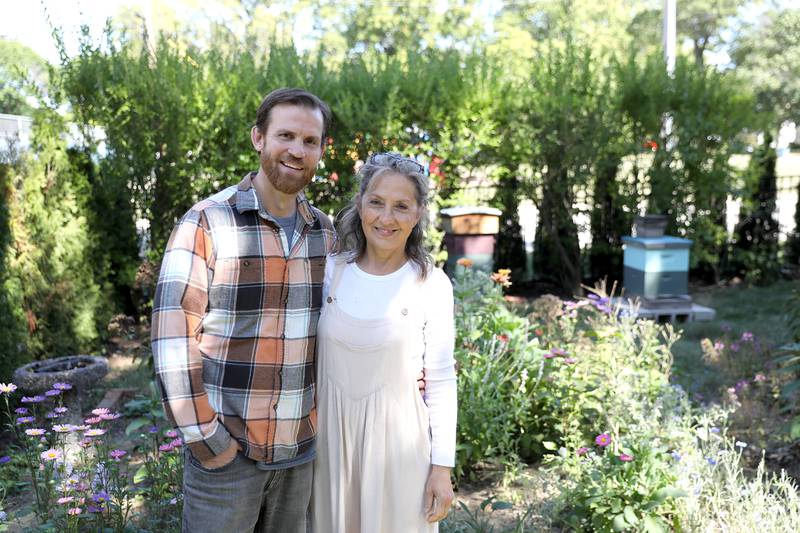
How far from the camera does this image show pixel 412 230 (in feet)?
7.02

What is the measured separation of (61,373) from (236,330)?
2.87 m

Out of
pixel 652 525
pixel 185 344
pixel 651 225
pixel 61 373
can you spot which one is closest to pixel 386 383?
pixel 185 344

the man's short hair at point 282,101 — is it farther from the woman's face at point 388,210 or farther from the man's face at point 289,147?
the woman's face at point 388,210

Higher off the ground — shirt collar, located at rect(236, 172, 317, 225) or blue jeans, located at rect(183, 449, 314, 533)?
shirt collar, located at rect(236, 172, 317, 225)

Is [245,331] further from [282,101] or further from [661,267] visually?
[661,267]

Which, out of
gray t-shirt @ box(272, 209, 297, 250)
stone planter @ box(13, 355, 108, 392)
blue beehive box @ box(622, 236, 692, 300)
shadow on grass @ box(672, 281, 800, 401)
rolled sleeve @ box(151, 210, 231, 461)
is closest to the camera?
rolled sleeve @ box(151, 210, 231, 461)

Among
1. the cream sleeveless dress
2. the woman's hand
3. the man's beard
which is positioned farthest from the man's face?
the woman's hand

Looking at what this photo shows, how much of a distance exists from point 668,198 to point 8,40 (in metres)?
7.15

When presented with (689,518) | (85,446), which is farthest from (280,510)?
(689,518)

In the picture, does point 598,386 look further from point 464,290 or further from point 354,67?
point 354,67

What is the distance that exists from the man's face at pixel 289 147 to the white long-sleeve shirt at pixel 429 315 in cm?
34

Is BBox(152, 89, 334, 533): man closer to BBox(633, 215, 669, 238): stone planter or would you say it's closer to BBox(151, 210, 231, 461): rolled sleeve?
BBox(151, 210, 231, 461): rolled sleeve

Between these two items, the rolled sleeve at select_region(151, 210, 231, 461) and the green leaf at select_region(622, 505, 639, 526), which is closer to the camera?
the rolled sleeve at select_region(151, 210, 231, 461)

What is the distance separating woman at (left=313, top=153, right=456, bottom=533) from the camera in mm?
1991
